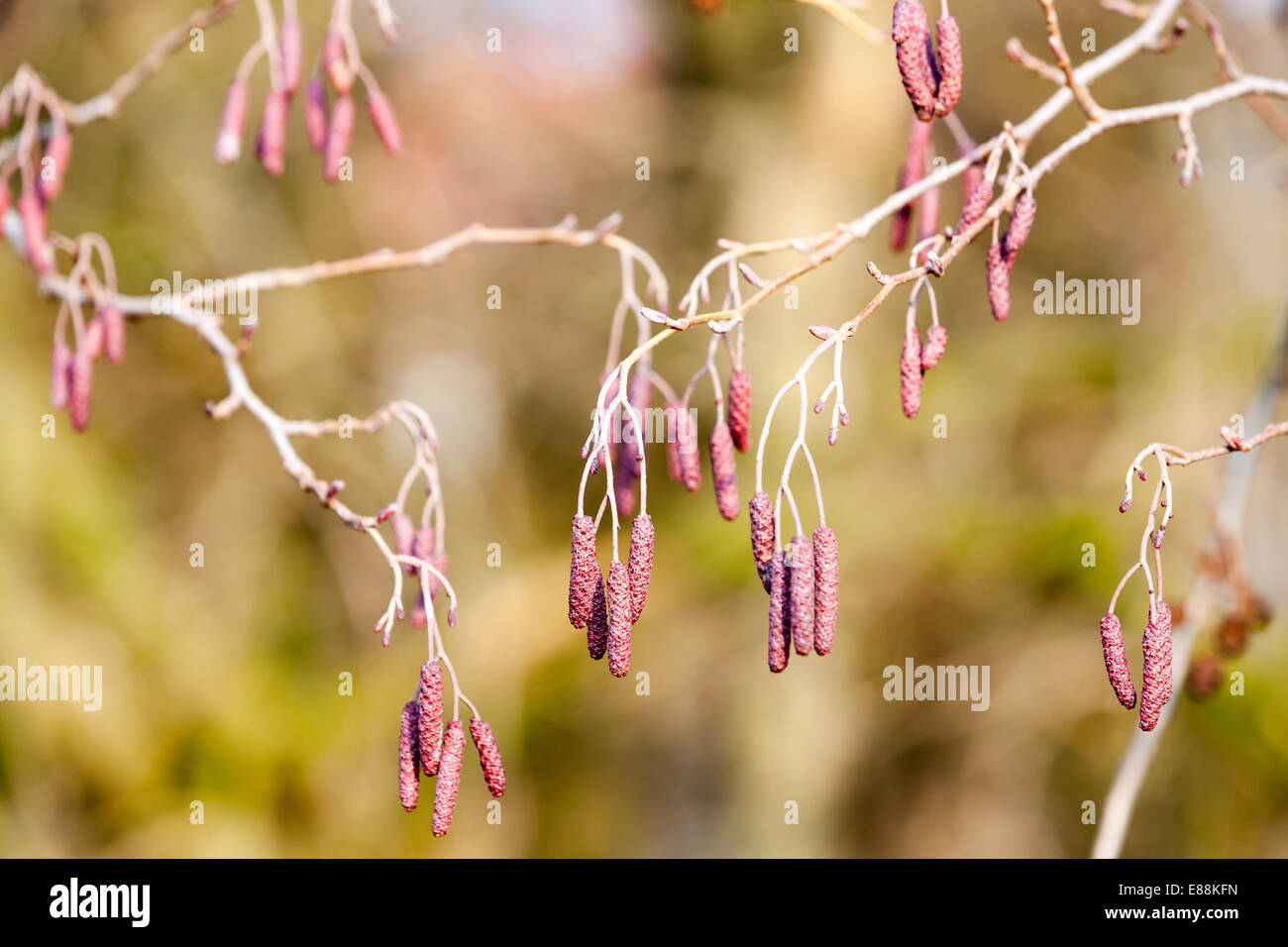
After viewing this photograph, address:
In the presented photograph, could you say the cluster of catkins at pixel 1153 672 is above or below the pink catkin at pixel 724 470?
below

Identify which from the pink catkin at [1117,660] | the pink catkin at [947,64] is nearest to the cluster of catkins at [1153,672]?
the pink catkin at [1117,660]

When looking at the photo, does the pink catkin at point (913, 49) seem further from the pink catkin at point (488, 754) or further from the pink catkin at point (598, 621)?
the pink catkin at point (488, 754)

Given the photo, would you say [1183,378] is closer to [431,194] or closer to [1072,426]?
[1072,426]

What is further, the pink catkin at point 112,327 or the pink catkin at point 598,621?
the pink catkin at point 112,327

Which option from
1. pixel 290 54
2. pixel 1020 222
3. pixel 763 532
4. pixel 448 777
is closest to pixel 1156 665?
pixel 763 532

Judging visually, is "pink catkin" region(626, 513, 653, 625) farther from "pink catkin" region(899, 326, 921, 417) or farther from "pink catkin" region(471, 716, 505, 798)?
"pink catkin" region(899, 326, 921, 417)
